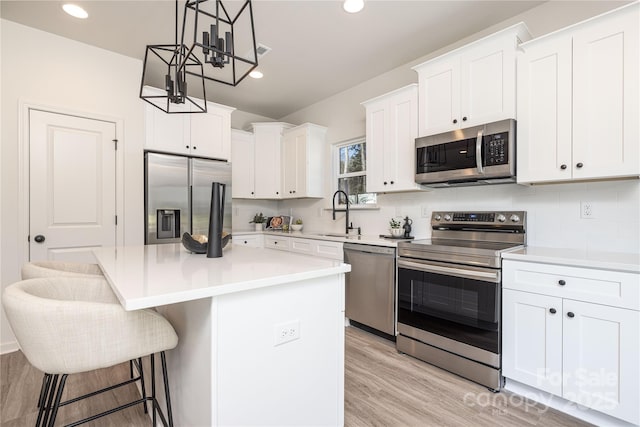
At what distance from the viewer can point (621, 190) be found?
2.02m

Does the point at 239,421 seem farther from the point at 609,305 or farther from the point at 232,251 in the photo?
the point at 609,305

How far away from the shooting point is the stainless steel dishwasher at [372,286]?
2.76 m

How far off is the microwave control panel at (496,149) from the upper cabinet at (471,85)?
15 centimetres

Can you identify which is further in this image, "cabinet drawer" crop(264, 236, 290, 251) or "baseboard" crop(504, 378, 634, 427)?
"cabinet drawer" crop(264, 236, 290, 251)

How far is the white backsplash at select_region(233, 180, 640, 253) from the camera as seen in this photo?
201 cm

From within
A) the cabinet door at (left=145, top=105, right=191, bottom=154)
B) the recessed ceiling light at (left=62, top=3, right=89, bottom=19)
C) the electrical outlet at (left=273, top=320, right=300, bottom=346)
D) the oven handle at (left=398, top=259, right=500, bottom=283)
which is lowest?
the electrical outlet at (left=273, top=320, right=300, bottom=346)

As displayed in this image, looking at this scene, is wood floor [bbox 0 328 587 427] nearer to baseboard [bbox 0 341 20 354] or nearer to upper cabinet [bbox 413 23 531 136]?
baseboard [bbox 0 341 20 354]

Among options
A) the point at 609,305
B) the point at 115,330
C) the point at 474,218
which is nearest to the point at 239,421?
the point at 115,330

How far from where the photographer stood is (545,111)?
2078mm

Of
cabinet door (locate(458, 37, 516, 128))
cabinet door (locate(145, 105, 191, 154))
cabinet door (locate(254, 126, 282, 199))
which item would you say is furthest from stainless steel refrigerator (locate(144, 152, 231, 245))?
cabinet door (locate(458, 37, 516, 128))

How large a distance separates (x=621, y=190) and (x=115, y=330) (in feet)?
9.54

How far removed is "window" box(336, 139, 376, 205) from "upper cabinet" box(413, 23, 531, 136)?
47.8 inches

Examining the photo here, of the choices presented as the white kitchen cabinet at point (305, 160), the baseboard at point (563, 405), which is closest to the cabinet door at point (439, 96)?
the white kitchen cabinet at point (305, 160)

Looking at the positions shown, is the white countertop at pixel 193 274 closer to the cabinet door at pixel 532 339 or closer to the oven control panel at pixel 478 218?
the cabinet door at pixel 532 339
